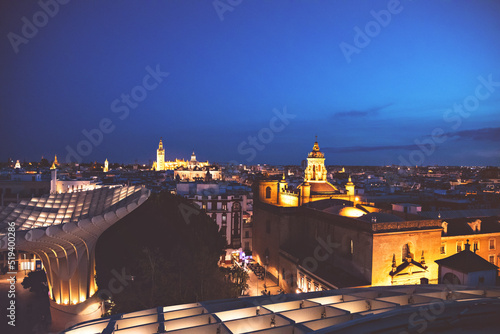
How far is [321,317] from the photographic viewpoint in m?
9.45

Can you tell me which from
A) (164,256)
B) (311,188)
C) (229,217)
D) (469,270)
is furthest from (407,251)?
(229,217)

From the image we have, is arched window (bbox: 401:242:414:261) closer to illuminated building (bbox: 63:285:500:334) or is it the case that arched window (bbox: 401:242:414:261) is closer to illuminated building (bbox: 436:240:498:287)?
illuminated building (bbox: 436:240:498:287)

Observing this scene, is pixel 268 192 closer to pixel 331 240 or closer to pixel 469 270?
pixel 331 240

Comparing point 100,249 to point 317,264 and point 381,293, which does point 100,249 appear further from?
point 381,293

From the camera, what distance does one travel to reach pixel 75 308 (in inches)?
912

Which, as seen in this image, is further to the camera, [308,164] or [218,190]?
[218,190]

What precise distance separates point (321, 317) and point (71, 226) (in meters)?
14.6

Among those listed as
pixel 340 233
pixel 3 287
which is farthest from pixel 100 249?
pixel 340 233

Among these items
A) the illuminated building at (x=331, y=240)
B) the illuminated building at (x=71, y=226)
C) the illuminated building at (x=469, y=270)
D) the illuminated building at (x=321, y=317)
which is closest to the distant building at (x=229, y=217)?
the illuminated building at (x=331, y=240)

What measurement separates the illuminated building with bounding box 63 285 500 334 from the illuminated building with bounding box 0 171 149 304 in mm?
10346

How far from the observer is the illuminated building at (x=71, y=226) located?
19297 millimetres

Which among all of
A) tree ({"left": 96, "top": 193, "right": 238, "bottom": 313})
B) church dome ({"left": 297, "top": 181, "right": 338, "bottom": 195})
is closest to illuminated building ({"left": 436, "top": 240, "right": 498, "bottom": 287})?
tree ({"left": 96, "top": 193, "right": 238, "bottom": 313})

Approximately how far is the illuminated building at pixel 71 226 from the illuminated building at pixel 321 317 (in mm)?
10346

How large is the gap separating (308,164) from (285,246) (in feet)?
39.3
